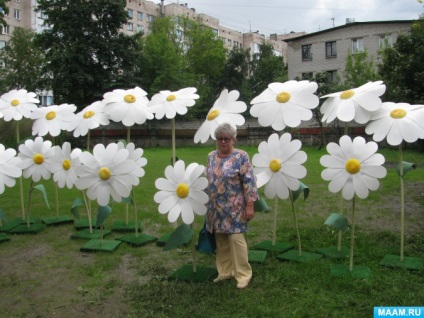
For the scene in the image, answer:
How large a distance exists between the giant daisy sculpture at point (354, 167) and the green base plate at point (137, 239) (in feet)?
8.85

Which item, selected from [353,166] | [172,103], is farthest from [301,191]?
[172,103]

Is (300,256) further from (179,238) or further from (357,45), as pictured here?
(357,45)

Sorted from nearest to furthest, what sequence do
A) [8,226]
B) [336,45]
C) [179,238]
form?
[179,238], [8,226], [336,45]

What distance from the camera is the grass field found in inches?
149

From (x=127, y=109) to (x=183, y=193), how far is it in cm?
156

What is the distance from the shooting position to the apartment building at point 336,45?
3286 centimetres

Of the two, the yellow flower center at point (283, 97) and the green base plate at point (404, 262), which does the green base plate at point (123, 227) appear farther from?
the green base plate at point (404, 262)

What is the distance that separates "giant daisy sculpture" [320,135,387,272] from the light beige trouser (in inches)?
40.4

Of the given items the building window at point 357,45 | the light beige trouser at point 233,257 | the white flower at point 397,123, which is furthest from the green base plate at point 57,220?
the building window at point 357,45

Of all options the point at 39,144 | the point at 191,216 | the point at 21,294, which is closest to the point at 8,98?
the point at 39,144

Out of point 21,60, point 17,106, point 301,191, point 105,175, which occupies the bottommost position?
point 301,191

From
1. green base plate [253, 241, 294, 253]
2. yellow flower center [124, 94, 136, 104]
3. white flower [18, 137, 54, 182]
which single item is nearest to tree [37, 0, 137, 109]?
white flower [18, 137, 54, 182]

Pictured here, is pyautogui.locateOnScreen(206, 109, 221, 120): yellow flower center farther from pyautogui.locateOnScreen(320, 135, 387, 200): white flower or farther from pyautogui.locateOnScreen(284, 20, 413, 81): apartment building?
pyautogui.locateOnScreen(284, 20, 413, 81): apartment building

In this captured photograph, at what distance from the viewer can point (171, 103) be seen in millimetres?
5129
